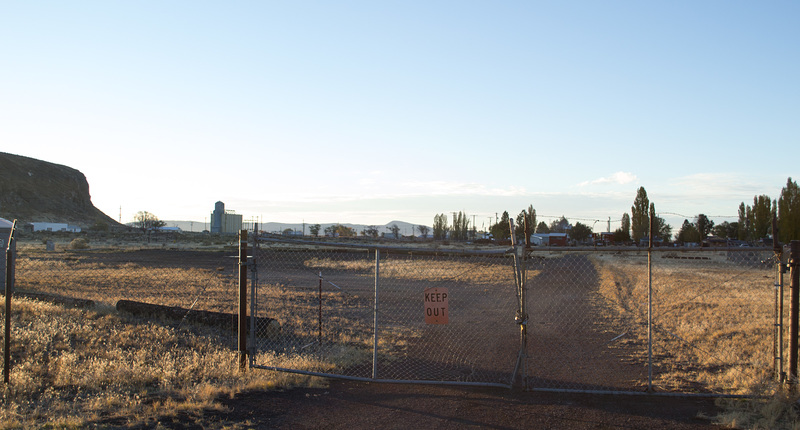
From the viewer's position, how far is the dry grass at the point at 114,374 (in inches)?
244

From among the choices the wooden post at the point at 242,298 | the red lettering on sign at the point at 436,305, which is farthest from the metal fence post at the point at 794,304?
the wooden post at the point at 242,298

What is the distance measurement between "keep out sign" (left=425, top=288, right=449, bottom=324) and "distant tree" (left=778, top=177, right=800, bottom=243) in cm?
8209

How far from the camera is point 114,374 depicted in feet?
25.4

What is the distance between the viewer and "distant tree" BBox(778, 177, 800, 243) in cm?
7262

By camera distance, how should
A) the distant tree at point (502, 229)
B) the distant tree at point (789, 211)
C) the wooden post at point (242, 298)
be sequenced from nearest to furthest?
the wooden post at point (242, 298) → the distant tree at point (789, 211) → the distant tree at point (502, 229)

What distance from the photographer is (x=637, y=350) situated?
35.7ft

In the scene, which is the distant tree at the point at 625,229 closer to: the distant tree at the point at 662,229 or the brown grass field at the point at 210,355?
the distant tree at the point at 662,229

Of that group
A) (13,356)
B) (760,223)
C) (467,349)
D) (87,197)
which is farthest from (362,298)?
(87,197)

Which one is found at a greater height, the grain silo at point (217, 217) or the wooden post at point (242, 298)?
the grain silo at point (217, 217)

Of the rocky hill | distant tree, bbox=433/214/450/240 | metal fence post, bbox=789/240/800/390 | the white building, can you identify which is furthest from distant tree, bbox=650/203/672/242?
the rocky hill

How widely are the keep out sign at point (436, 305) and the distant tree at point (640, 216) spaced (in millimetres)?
87102

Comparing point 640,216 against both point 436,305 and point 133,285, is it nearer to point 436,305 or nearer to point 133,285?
point 133,285

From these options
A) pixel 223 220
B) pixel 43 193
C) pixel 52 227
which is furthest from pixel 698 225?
pixel 43 193

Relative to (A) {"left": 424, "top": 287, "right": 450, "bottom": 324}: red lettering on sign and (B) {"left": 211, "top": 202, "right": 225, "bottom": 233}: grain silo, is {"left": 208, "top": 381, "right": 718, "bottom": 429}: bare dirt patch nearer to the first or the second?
(A) {"left": 424, "top": 287, "right": 450, "bottom": 324}: red lettering on sign
